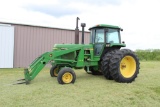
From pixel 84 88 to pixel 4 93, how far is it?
2125mm

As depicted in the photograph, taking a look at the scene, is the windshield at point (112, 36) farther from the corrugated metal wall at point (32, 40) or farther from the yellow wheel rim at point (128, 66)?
the corrugated metal wall at point (32, 40)

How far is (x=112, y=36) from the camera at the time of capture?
8.08m

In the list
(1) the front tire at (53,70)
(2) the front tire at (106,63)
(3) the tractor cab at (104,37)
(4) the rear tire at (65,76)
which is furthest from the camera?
(1) the front tire at (53,70)

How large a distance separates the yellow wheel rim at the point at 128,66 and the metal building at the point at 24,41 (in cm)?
643

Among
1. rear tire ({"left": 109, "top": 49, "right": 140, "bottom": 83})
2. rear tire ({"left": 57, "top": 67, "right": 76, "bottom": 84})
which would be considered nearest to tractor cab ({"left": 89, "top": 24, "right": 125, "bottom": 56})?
rear tire ({"left": 109, "top": 49, "right": 140, "bottom": 83})

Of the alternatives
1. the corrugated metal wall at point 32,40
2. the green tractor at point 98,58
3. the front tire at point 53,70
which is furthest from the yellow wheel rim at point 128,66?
the corrugated metal wall at point 32,40

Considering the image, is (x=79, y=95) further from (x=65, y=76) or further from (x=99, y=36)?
(x=99, y=36)

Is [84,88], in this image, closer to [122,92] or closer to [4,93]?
[122,92]

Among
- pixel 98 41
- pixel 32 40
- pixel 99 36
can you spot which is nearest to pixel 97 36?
pixel 99 36

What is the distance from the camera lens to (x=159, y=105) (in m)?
4.97

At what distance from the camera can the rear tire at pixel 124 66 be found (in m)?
7.18

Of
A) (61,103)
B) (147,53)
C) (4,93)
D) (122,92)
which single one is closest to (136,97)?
(122,92)

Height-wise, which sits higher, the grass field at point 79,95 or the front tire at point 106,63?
the front tire at point 106,63

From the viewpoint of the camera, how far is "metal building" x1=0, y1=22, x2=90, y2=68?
Result: 11.8 meters
